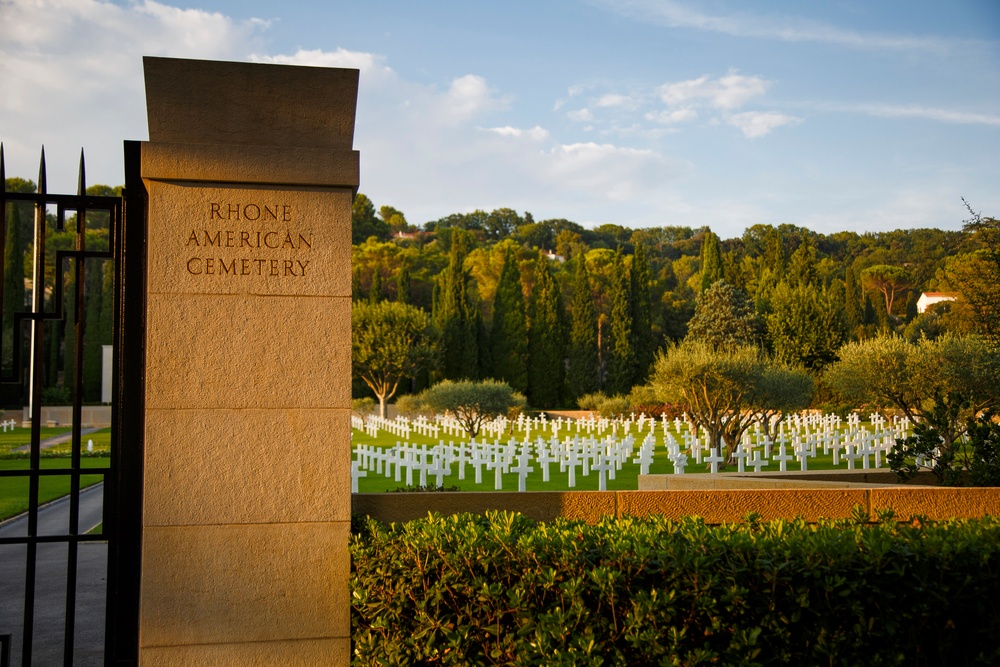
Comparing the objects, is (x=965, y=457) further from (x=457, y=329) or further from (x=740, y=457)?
(x=457, y=329)

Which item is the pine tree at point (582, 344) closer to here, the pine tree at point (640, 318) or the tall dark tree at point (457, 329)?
the pine tree at point (640, 318)

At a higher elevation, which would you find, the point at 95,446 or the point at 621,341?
the point at 621,341

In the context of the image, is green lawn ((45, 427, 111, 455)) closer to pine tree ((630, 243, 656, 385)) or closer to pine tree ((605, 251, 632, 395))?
pine tree ((605, 251, 632, 395))

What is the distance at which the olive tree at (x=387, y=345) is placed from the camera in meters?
50.5

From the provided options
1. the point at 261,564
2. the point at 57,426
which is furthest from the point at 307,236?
the point at 57,426

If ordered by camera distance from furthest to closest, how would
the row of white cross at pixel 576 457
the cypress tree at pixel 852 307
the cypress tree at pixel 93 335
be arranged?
1. the cypress tree at pixel 852 307
2. the cypress tree at pixel 93 335
3. the row of white cross at pixel 576 457

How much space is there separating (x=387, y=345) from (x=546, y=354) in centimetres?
1179

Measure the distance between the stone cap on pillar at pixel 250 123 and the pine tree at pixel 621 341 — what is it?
168ft

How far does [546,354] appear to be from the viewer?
186 feet

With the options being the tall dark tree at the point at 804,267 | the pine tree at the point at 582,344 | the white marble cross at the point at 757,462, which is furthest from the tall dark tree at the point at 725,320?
the white marble cross at the point at 757,462

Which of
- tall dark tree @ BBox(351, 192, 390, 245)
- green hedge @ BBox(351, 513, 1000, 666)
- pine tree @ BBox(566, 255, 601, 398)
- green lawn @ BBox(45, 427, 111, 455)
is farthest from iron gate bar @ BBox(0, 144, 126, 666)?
tall dark tree @ BBox(351, 192, 390, 245)

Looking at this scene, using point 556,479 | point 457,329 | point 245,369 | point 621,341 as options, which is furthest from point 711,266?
point 245,369

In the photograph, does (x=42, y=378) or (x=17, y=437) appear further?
(x=17, y=437)

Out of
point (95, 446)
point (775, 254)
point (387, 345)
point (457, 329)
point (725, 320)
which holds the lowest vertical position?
point (95, 446)
